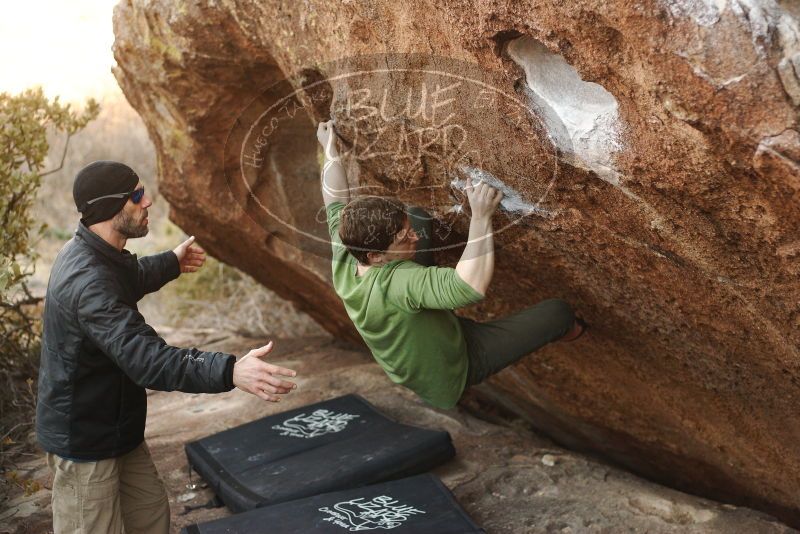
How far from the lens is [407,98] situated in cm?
284

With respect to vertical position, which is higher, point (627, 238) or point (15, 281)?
point (627, 238)

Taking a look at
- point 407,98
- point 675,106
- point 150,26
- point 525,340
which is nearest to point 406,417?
point 525,340

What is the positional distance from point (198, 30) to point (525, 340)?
1943mm

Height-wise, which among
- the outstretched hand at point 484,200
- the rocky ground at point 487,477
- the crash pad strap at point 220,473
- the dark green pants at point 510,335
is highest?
the outstretched hand at point 484,200

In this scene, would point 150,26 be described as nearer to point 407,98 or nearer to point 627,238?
point 407,98

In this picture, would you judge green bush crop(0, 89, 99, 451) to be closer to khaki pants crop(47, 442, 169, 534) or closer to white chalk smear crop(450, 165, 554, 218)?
khaki pants crop(47, 442, 169, 534)

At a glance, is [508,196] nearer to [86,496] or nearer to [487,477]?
[487,477]

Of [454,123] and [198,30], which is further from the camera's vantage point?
[198,30]

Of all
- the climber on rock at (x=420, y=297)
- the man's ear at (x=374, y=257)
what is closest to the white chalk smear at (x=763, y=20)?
the climber on rock at (x=420, y=297)

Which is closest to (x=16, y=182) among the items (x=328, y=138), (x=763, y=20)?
(x=328, y=138)

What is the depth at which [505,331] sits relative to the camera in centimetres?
320

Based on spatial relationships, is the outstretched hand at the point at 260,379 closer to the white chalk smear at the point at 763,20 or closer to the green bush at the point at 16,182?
the white chalk smear at the point at 763,20

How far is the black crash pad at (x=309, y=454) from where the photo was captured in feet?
11.4

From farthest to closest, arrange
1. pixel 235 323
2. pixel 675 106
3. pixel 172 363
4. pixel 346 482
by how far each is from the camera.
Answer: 1. pixel 235 323
2. pixel 346 482
3. pixel 172 363
4. pixel 675 106
